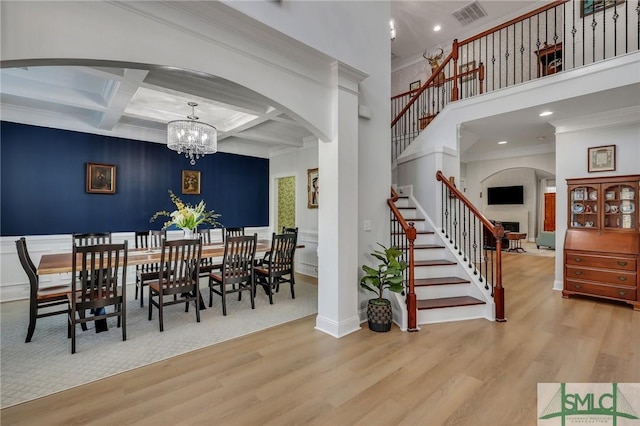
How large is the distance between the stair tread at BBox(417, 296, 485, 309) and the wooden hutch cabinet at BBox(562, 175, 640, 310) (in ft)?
6.67

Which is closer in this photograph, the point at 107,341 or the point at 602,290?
the point at 107,341

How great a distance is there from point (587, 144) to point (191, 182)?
7.12 m

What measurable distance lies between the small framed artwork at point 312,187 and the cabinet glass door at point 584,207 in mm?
4420

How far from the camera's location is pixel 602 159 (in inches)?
183

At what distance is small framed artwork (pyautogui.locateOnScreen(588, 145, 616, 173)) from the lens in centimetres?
456

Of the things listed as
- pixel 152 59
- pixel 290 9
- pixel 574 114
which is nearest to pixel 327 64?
pixel 290 9

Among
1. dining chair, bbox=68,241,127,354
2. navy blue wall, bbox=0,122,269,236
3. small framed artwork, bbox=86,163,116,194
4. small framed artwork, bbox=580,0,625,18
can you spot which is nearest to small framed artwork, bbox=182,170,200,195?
navy blue wall, bbox=0,122,269,236

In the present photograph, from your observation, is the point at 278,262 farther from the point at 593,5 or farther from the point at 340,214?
the point at 593,5

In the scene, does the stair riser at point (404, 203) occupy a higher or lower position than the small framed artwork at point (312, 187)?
lower

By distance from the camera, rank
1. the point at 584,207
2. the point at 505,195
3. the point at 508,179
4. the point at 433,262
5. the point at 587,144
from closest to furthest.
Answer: the point at 433,262
the point at 584,207
the point at 587,144
the point at 505,195
the point at 508,179

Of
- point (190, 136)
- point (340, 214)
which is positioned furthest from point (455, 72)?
point (190, 136)

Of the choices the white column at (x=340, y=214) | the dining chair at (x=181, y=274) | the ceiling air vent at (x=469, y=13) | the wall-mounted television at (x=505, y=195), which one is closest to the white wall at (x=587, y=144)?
the ceiling air vent at (x=469, y=13)

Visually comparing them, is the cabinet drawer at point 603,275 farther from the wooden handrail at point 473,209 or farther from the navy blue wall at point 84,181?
the navy blue wall at point 84,181

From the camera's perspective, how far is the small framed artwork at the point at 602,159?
180 inches
